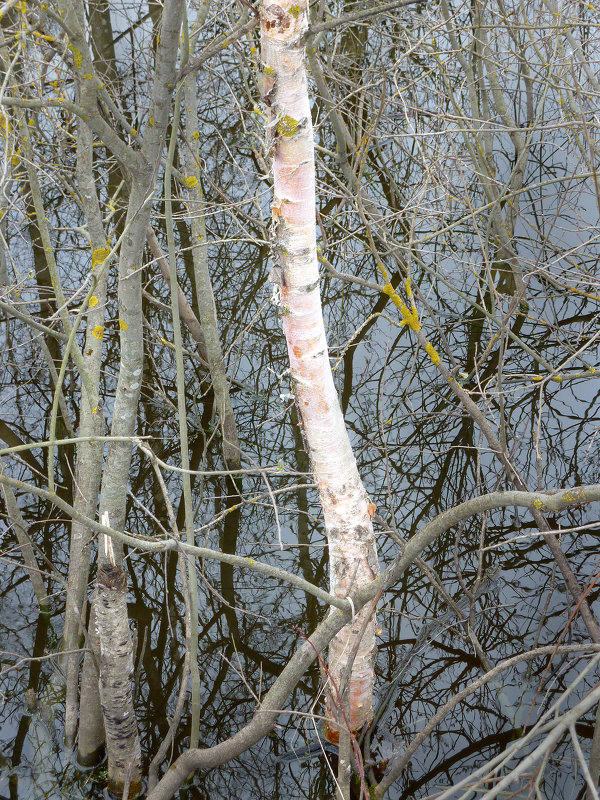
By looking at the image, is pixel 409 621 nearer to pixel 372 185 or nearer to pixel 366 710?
pixel 366 710

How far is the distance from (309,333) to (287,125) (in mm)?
777

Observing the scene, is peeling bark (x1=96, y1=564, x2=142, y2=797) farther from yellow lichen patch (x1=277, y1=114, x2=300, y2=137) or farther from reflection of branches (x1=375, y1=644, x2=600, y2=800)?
yellow lichen patch (x1=277, y1=114, x2=300, y2=137)

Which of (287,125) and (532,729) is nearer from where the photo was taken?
(532,729)

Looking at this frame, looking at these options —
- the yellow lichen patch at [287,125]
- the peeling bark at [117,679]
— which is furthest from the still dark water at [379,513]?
the yellow lichen patch at [287,125]

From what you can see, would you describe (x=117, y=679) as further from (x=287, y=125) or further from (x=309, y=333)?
(x=287, y=125)

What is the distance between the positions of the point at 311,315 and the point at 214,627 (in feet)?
8.61

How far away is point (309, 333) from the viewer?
2.96 metres

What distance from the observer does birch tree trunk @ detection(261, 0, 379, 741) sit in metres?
2.60

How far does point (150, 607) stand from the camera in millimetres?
4867

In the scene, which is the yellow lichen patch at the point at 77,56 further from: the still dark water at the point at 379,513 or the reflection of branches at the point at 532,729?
the reflection of branches at the point at 532,729

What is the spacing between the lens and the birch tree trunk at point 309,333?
260cm

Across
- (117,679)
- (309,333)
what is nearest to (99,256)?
(309,333)

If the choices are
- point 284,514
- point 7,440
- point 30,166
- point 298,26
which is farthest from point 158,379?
point 298,26

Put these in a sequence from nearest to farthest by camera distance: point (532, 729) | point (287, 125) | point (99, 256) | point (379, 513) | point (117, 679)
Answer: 1. point (532, 729)
2. point (287, 125)
3. point (99, 256)
4. point (117, 679)
5. point (379, 513)
